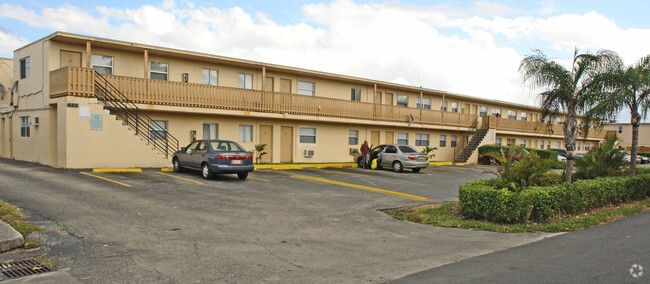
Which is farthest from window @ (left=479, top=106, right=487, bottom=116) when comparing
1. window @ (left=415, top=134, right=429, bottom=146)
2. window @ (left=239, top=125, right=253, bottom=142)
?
window @ (left=239, top=125, right=253, bottom=142)

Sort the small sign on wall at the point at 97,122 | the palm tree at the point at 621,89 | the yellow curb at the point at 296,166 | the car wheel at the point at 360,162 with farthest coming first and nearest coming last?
the car wheel at the point at 360,162, the yellow curb at the point at 296,166, the small sign on wall at the point at 97,122, the palm tree at the point at 621,89

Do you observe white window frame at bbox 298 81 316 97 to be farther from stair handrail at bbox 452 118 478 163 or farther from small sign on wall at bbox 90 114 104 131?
stair handrail at bbox 452 118 478 163

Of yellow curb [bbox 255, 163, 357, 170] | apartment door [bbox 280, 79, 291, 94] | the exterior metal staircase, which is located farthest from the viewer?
the exterior metal staircase

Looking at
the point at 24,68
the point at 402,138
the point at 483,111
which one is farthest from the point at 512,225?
the point at 483,111

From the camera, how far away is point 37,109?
1833cm

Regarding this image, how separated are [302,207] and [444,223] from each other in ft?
11.0

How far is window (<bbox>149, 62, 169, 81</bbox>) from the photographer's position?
1969 centimetres

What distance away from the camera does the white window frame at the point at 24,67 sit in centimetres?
1931

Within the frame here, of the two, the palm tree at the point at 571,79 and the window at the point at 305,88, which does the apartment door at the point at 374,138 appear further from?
the palm tree at the point at 571,79

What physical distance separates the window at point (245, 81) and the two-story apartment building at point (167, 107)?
0.05 meters

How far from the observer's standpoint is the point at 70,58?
701 inches

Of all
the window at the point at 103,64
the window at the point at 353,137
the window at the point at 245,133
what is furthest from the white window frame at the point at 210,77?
the window at the point at 353,137

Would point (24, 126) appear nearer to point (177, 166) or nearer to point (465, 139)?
point (177, 166)

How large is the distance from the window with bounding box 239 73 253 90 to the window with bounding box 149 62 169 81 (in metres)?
3.78
